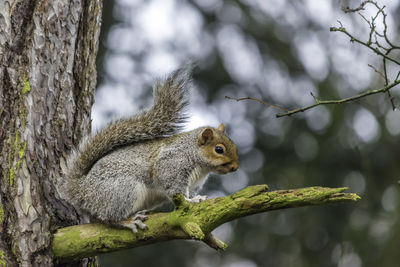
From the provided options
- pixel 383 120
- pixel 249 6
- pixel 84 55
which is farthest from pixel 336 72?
pixel 84 55

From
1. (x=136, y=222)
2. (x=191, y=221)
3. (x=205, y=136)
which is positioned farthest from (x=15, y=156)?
(x=205, y=136)

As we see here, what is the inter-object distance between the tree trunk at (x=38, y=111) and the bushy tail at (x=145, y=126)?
0.10 meters

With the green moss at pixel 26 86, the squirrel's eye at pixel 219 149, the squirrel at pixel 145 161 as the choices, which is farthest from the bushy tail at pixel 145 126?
the green moss at pixel 26 86

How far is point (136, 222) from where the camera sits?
7.73 feet

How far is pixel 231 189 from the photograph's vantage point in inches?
219

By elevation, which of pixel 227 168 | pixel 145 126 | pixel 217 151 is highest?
pixel 145 126

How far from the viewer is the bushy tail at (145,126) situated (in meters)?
2.71

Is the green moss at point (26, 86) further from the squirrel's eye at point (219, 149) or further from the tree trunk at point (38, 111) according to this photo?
the squirrel's eye at point (219, 149)

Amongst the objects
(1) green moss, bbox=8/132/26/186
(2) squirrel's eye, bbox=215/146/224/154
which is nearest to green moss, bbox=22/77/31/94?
(1) green moss, bbox=8/132/26/186

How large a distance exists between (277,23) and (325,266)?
3137mm

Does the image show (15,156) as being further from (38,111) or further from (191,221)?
(191,221)

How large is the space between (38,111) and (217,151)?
105 cm

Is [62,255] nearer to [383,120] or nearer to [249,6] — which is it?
[383,120]

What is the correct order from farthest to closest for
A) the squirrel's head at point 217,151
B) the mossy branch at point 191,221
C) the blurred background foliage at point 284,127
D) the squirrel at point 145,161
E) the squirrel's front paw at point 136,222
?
Result: 1. the blurred background foliage at point 284,127
2. the squirrel's head at point 217,151
3. the squirrel at point 145,161
4. the squirrel's front paw at point 136,222
5. the mossy branch at point 191,221
